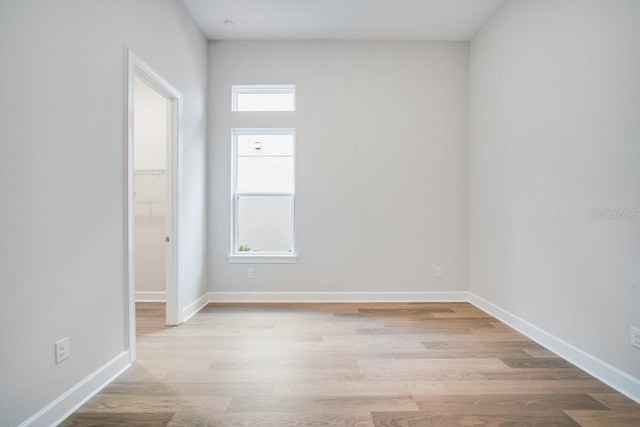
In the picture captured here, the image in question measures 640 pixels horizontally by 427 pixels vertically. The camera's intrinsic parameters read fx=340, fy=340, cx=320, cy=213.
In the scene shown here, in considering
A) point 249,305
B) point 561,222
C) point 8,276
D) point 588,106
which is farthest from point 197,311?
point 588,106

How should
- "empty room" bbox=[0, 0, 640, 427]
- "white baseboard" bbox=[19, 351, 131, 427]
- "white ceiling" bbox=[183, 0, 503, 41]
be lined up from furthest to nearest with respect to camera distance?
1. "white ceiling" bbox=[183, 0, 503, 41]
2. "empty room" bbox=[0, 0, 640, 427]
3. "white baseboard" bbox=[19, 351, 131, 427]

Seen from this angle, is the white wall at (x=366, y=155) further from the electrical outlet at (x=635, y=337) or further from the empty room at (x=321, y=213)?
the electrical outlet at (x=635, y=337)

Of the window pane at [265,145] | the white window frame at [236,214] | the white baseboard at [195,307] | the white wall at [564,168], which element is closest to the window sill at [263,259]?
the white window frame at [236,214]

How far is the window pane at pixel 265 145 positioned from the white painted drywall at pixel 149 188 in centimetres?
98

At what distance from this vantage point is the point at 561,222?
256 cm

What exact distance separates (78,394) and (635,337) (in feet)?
10.5

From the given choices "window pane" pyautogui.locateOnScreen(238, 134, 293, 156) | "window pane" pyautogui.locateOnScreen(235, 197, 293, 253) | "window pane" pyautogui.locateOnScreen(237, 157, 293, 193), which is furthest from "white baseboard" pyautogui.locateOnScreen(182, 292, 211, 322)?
"window pane" pyautogui.locateOnScreen(238, 134, 293, 156)

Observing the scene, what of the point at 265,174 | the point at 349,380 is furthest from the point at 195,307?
the point at 349,380

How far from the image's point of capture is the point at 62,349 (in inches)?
70.4

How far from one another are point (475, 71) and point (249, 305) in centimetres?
379

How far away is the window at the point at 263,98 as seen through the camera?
4164mm

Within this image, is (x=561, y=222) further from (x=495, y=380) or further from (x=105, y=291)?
(x=105, y=291)

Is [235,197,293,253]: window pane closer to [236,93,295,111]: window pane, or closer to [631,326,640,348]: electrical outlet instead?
[236,93,295,111]: window pane

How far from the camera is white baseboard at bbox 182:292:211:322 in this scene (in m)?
3.42
